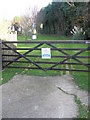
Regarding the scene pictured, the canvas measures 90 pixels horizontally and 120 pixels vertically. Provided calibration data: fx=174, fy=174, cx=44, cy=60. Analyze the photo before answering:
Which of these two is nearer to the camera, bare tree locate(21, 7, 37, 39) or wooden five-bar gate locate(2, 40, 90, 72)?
wooden five-bar gate locate(2, 40, 90, 72)

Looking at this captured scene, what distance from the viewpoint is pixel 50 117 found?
3391mm

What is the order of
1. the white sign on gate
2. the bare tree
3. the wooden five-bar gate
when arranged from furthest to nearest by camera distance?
the bare tree
the white sign on gate
the wooden five-bar gate

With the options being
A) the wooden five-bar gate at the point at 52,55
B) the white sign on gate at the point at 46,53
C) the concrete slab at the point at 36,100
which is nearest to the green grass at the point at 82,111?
the concrete slab at the point at 36,100

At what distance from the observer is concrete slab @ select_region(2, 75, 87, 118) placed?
3.55 meters

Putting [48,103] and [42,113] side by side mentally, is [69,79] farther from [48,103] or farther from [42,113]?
[42,113]

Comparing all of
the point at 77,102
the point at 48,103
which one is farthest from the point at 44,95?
the point at 77,102

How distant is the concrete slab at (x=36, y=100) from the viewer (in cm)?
355

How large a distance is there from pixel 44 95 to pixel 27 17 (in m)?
16.9

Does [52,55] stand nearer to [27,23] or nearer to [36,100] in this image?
[36,100]

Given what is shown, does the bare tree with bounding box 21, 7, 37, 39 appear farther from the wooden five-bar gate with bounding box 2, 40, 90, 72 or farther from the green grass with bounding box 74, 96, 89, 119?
the green grass with bounding box 74, 96, 89, 119

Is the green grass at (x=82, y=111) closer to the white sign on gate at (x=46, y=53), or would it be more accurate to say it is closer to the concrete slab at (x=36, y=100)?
the concrete slab at (x=36, y=100)

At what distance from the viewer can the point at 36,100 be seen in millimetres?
4195

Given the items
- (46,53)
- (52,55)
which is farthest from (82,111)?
(52,55)

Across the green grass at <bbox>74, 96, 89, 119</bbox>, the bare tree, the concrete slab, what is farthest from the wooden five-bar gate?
the bare tree
